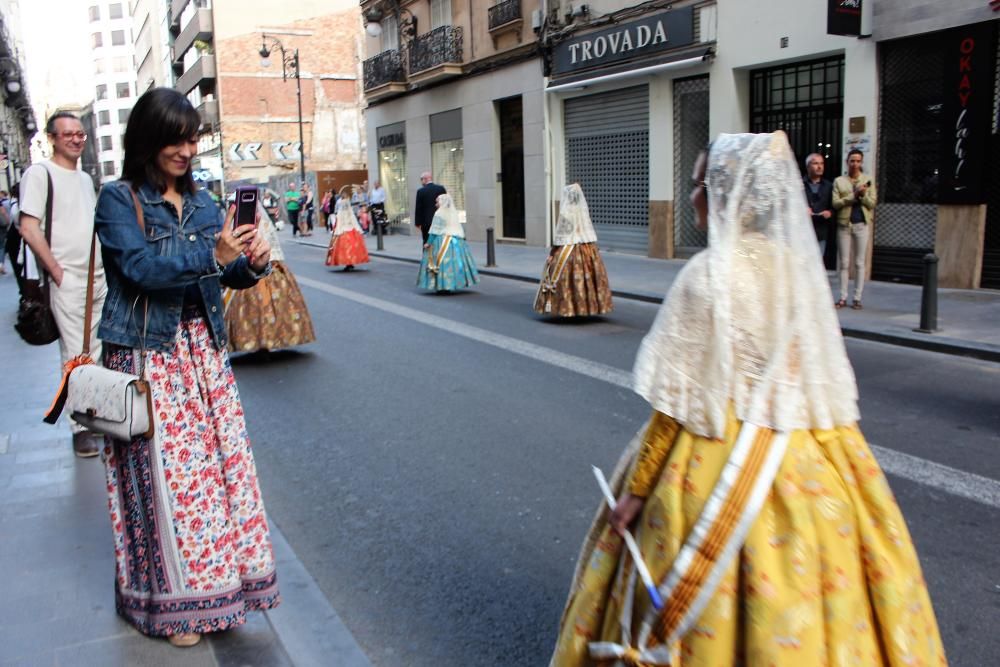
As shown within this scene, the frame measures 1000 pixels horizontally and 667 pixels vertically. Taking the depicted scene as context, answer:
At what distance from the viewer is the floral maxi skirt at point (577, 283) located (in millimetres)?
10242

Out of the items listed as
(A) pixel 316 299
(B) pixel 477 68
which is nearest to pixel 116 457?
(A) pixel 316 299

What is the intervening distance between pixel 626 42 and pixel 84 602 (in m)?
16.3

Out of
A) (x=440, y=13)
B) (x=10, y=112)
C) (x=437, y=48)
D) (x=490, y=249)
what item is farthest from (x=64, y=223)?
(x=10, y=112)

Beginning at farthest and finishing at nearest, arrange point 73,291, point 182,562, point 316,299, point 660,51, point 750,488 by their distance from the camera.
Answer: point 660,51
point 316,299
point 73,291
point 182,562
point 750,488

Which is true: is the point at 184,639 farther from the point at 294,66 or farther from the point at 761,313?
the point at 294,66

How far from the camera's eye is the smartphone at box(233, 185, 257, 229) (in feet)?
9.20

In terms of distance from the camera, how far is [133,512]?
3.03 metres

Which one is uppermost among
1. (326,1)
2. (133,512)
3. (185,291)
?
(326,1)

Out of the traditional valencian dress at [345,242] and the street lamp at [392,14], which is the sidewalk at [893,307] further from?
the street lamp at [392,14]

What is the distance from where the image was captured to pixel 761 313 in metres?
2.05

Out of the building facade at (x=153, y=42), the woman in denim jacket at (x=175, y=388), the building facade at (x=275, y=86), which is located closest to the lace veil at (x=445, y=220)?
the woman in denim jacket at (x=175, y=388)

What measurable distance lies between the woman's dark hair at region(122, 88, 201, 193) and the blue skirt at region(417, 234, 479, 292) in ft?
33.9

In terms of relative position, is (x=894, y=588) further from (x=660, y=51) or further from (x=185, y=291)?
(x=660, y=51)

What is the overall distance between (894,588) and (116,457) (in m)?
2.45
